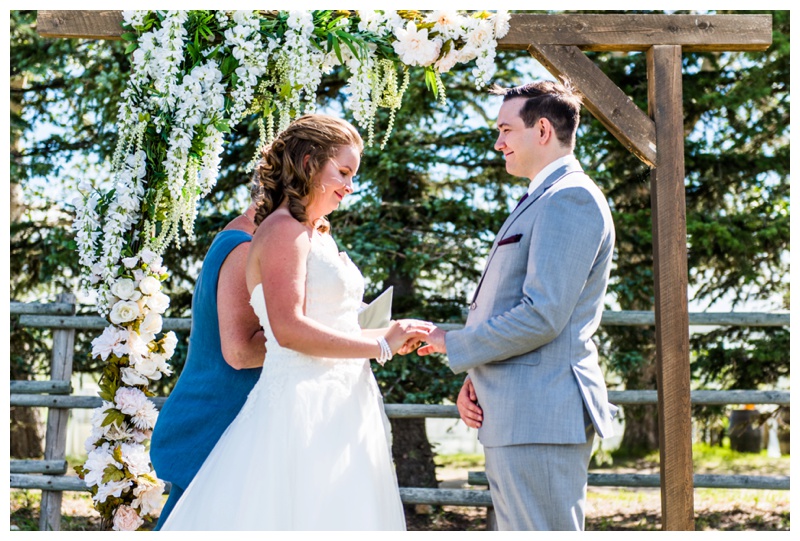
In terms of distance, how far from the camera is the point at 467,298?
718 cm

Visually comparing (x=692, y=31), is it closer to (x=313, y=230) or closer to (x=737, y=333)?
(x=313, y=230)

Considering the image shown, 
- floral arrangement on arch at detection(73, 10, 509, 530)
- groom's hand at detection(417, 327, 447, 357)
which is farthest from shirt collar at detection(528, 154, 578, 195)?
floral arrangement on arch at detection(73, 10, 509, 530)

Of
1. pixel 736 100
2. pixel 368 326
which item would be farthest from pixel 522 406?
pixel 736 100

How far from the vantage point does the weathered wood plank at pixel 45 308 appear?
5742mm

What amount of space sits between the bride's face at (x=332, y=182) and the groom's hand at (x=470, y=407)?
2.48 ft

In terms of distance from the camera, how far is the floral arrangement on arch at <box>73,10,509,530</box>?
339 centimetres

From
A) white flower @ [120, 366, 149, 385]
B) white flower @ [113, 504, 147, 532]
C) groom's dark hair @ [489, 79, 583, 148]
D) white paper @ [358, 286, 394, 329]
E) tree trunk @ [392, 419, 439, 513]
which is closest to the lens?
groom's dark hair @ [489, 79, 583, 148]

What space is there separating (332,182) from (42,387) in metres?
3.92

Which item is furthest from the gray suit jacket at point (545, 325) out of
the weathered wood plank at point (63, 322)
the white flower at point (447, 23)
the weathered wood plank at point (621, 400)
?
the weathered wood plank at point (63, 322)

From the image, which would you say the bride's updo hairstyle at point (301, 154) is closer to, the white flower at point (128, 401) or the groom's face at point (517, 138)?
the groom's face at point (517, 138)

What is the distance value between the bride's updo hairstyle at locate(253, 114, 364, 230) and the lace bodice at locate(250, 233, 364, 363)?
136mm

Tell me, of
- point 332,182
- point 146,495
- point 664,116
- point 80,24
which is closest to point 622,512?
point 664,116

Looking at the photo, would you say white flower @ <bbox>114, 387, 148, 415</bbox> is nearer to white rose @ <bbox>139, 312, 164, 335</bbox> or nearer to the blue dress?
white rose @ <bbox>139, 312, 164, 335</bbox>
